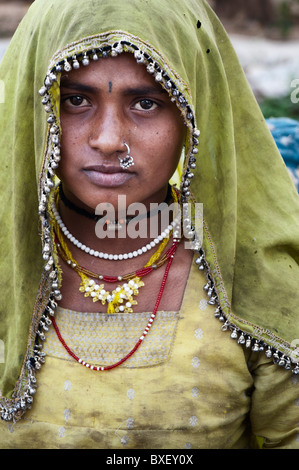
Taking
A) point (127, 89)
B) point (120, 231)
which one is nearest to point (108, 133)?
point (127, 89)

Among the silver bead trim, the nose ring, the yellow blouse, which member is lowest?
Result: the yellow blouse

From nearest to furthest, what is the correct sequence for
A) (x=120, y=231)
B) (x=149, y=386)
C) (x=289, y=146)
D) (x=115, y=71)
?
(x=115, y=71) < (x=149, y=386) < (x=120, y=231) < (x=289, y=146)

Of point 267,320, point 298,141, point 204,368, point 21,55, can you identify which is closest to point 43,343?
point 204,368

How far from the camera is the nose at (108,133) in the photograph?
5.55ft

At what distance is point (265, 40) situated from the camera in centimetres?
825

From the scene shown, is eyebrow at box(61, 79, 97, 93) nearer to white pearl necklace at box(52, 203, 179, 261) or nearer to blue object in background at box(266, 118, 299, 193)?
white pearl necklace at box(52, 203, 179, 261)

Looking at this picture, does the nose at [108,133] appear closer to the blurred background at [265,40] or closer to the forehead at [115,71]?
the forehead at [115,71]

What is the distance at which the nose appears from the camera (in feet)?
5.55

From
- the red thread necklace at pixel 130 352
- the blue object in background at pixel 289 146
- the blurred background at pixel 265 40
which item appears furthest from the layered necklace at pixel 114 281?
the blurred background at pixel 265 40

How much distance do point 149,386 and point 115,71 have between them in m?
0.86

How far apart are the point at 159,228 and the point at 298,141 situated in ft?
4.27

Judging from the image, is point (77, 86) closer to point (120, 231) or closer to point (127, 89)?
point (127, 89)

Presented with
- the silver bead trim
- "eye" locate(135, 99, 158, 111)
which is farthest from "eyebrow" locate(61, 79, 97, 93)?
the silver bead trim

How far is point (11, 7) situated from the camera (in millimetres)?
8609
